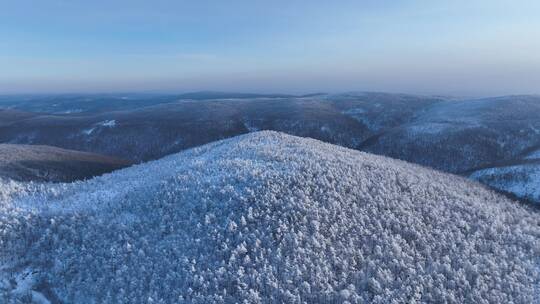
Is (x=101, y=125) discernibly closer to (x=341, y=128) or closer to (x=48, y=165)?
(x=341, y=128)

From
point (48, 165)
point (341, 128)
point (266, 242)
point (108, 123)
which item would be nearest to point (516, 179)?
point (266, 242)

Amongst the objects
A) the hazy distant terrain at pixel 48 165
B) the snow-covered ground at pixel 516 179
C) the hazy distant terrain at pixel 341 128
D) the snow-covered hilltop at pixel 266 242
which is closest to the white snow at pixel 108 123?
the hazy distant terrain at pixel 341 128

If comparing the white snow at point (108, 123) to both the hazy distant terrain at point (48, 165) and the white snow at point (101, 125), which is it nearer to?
the white snow at point (101, 125)

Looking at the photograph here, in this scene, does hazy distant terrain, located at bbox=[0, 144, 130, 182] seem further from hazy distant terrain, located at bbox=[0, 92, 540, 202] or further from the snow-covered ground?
the snow-covered ground

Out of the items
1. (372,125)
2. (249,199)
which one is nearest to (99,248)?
(249,199)

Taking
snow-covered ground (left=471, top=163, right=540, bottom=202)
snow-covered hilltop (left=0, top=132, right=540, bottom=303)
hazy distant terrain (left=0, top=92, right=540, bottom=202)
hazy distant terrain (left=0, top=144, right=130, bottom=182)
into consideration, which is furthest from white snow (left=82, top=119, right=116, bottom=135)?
snow-covered ground (left=471, top=163, right=540, bottom=202)
